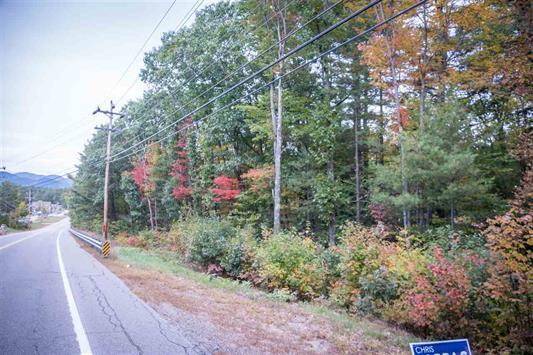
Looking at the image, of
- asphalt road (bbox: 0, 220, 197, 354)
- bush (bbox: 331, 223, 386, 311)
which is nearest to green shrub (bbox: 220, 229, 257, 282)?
bush (bbox: 331, 223, 386, 311)

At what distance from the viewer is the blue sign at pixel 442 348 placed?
2.68m

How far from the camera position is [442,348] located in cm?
270

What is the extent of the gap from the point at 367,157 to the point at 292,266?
13.4 m

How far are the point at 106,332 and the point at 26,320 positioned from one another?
1692 mm

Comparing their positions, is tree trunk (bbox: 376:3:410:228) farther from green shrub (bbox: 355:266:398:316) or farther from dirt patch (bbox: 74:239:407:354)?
dirt patch (bbox: 74:239:407:354)

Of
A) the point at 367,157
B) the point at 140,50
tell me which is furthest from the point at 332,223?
the point at 140,50

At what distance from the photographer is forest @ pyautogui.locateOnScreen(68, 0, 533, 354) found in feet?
19.8

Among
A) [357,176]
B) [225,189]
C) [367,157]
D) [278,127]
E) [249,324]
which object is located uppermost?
[278,127]

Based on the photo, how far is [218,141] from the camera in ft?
74.5

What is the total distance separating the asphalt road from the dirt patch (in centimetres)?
40

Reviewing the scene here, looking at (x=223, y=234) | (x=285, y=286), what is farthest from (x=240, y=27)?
(x=285, y=286)

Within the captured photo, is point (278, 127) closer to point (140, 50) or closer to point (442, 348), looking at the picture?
point (140, 50)

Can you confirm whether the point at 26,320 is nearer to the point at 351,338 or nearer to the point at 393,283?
the point at 351,338

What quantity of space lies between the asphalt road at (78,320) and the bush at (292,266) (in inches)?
175
